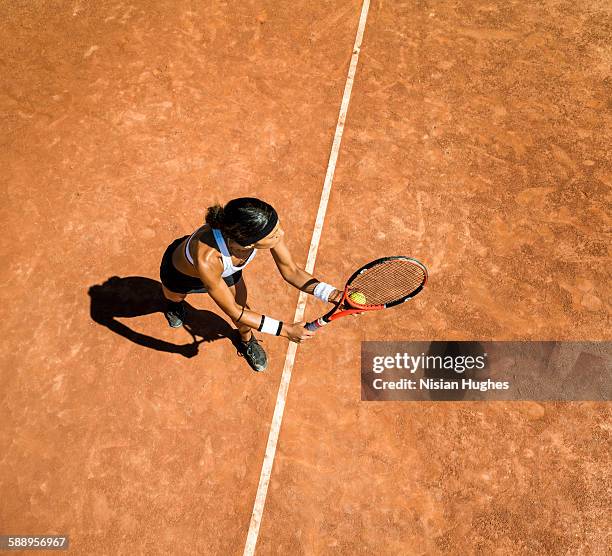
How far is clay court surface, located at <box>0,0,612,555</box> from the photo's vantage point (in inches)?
183

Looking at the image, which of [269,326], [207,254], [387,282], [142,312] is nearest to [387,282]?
[387,282]

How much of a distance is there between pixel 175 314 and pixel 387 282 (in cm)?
227

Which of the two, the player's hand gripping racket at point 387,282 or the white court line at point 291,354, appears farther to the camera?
the player's hand gripping racket at point 387,282

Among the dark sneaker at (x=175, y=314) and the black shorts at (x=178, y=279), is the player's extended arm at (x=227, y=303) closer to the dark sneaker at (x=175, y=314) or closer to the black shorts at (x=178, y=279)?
the black shorts at (x=178, y=279)

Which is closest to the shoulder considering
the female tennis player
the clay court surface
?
the female tennis player

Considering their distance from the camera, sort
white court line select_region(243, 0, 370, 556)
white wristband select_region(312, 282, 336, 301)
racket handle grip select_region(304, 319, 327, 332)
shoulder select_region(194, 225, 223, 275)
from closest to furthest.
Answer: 1. shoulder select_region(194, 225, 223, 275)
2. racket handle grip select_region(304, 319, 327, 332)
3. white wristband select_region(312, 282, 336, 301)
4. white court line select_region(243, 0, 370, 556)

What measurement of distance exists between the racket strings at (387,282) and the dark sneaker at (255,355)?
1.16 m

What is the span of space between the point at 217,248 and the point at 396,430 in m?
2.55

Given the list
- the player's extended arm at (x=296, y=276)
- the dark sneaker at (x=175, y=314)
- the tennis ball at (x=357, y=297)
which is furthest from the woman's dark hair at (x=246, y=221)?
the dark sneaker at (x=175, y=314)

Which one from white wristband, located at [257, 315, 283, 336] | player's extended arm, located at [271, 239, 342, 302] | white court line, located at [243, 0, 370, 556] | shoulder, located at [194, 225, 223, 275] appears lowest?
white court line, located at [243, 0, 370, 556]

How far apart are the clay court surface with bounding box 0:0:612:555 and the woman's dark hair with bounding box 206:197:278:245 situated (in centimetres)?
200

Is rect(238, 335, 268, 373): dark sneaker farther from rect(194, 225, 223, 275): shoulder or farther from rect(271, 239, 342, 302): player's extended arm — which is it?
rect(194, 225, 223, 275): shoulder

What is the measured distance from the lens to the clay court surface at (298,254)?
4.66 m

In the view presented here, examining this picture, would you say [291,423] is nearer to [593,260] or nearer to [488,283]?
[488,283]
